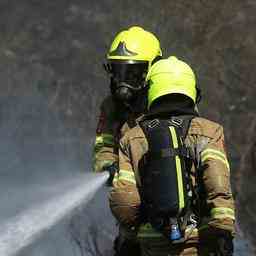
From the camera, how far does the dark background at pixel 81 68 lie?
30.1 ft

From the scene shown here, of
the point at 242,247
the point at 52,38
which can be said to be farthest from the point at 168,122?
the point at 52,38

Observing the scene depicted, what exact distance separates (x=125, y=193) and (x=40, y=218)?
2.05m

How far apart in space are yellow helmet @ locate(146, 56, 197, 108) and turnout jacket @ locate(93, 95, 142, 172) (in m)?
0.89

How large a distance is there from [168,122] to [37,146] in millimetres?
5090

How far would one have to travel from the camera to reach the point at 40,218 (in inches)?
Result: 249

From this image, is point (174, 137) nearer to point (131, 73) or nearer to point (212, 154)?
point (212, 154)

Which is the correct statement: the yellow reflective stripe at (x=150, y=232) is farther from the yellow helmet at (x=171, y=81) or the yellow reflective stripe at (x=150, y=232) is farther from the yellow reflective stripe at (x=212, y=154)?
the yellow helmet at (x=171, y=81)

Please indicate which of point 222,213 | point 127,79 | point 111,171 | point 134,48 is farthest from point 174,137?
point 134,48

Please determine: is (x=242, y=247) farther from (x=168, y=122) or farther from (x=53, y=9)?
(x=53, y=9)

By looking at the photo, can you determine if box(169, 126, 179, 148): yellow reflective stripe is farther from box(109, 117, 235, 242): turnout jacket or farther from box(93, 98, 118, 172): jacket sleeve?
box(93, 98, 118, 172): jacket sleeve

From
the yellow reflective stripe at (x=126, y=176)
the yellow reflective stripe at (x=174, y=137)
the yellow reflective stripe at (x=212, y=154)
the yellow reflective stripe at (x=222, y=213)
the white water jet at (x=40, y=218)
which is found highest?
the yellow reflective stripe at (x=174, y=137)

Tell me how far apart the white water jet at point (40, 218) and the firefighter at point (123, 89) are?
21 centimetres

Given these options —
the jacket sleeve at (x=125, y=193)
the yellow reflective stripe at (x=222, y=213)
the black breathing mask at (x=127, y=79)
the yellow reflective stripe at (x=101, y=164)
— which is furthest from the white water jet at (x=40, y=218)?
the yellow reflective stripe at (x=222, y=213)

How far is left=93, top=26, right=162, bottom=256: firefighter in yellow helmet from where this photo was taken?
542 cm
